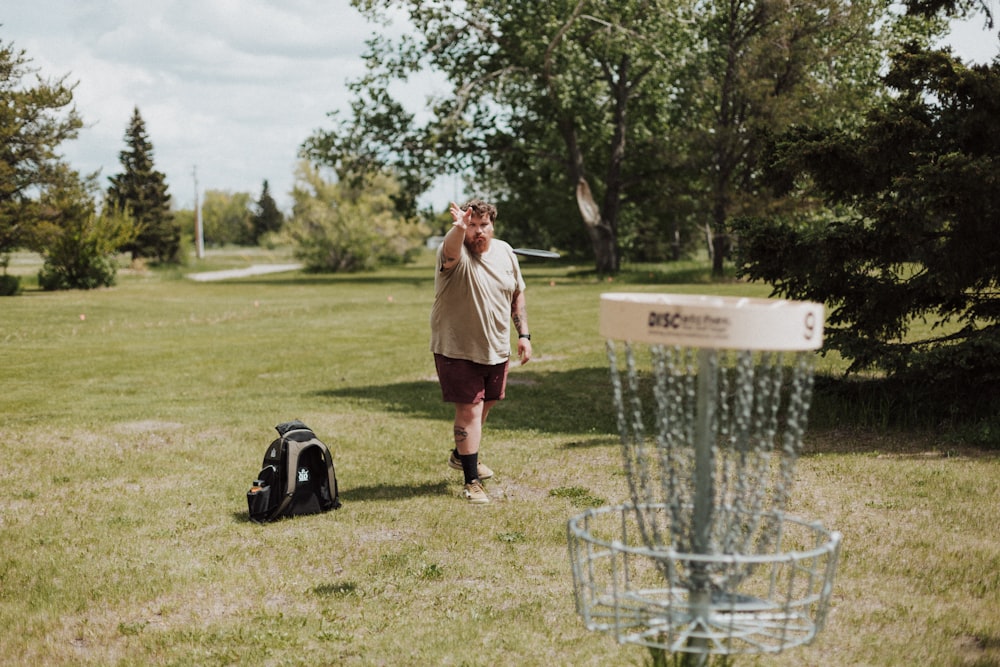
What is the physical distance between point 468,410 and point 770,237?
3975 millimetres

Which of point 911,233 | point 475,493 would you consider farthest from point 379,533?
point 911,233

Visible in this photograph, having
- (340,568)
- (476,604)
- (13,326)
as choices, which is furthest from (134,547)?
(13,326)

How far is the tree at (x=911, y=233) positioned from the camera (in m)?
Result: 8.07

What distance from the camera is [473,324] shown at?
6.78 m

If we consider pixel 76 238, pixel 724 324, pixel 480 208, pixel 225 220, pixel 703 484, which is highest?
pixel 225 220

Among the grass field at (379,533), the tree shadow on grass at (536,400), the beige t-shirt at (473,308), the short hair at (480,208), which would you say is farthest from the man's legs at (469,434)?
the tree shadow on grass at (536,400)

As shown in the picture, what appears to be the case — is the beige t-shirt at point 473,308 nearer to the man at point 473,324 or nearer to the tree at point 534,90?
the man at point 473,324

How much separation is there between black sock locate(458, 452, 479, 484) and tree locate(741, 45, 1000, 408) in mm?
3959

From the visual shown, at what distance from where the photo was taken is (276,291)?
116 ft

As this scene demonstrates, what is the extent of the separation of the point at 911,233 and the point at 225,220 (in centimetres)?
13394

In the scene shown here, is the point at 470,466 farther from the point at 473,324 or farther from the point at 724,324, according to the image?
the point at 724,324

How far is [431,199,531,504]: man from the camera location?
263 inches

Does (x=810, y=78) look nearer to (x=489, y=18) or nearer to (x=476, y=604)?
(x=489, y=18)

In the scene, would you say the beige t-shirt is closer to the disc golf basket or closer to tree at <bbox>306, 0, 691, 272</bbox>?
the disc golf basket
